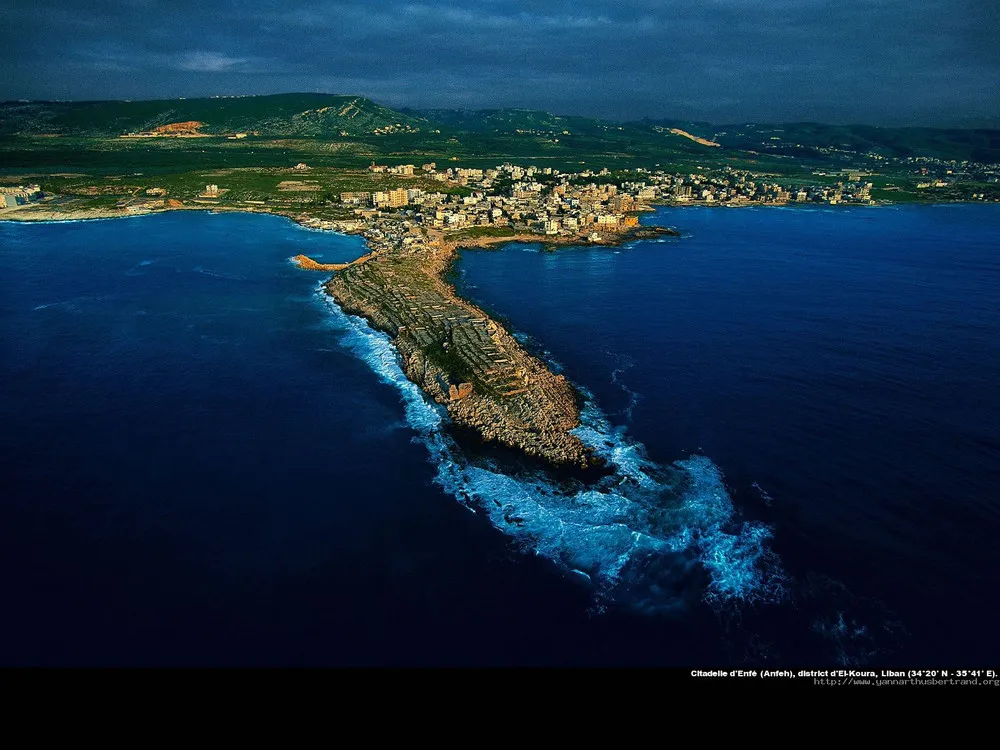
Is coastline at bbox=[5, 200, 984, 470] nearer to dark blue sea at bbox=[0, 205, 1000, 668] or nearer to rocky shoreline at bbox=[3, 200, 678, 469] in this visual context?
rocky shoreline at bbox=[3, 200, 678, 469]

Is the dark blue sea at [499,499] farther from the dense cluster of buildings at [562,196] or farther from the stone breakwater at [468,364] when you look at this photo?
the dense cluster of buildings at [562,196]

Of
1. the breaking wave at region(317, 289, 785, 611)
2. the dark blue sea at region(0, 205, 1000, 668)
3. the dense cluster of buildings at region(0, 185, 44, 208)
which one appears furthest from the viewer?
the dense cluster of buildings at region(0, 185, 44, 208)

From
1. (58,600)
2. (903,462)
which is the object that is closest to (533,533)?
(58,600)

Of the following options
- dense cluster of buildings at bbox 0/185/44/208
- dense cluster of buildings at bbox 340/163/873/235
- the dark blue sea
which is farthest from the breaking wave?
dense cluster of buildings at bbox 0/185/44/208

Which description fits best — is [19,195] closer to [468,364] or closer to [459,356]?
[459,356]

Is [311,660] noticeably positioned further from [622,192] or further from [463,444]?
[622,192]

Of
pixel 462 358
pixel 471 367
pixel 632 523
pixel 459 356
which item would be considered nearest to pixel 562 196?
pixel 459 356

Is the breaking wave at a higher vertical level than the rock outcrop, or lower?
lower
